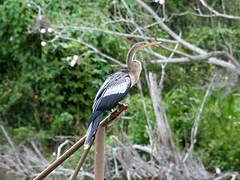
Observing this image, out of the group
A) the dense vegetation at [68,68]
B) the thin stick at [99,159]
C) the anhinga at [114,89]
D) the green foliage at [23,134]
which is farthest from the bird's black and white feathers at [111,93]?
the green foliage at [23,134]

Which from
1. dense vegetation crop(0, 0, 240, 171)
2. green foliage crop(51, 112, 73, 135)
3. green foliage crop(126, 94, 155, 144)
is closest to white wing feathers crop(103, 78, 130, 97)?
green foliage crop(126, 94, 155, 144)

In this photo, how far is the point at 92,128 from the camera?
2.22 meters

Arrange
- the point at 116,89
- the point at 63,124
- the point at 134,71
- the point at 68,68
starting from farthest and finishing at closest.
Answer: the point at 68,68
the point at 63,124
the point at 134,71
the point at 116,89

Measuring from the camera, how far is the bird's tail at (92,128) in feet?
6.86

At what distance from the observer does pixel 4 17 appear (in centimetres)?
823

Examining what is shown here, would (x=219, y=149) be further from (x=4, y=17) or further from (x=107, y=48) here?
(x=4, y=17)

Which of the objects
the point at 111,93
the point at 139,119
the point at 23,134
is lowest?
the point at 23,134

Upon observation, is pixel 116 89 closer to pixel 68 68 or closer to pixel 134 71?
pixel 134 71

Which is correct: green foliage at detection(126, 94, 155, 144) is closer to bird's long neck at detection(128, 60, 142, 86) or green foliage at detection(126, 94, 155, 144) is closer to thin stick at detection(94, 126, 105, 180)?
bird's long neck at detection(128, 60, 142, 86)

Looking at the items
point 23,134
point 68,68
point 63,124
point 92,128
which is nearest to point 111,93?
point 92,128

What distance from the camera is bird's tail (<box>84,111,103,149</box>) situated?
82.4 inches

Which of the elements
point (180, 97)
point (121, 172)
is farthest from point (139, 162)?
point (180, 97)

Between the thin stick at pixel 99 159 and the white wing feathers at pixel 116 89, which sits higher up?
the white wing feathers at pixel 116 89

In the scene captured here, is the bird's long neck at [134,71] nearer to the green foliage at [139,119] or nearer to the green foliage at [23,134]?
the green foliage at [139,119]
